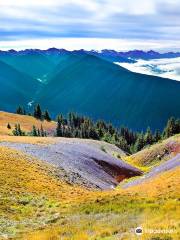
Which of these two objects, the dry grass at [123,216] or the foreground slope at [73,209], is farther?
the foreground slope at [73,209]

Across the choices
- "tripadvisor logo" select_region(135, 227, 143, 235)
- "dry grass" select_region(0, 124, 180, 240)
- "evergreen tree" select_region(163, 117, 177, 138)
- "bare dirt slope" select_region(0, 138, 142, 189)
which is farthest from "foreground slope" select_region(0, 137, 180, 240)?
"evergreen tree" select_region(163, 117, 177, 138)

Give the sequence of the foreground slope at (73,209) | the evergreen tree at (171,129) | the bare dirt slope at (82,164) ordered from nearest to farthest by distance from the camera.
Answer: the foreground slope at (73,209)
the bare dirt slope at (82,164)
the evergreen tree at (171,129)

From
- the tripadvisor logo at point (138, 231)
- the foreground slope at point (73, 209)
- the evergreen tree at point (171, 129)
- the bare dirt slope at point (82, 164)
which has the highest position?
the tripadvisor logo at point (138, 231)

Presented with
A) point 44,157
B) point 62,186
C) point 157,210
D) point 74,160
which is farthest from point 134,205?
point 74,160

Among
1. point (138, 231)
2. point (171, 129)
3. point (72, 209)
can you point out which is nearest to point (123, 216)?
point (138, 231)

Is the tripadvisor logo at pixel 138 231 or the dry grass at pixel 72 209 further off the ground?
the tripadvisor logo at pixel 138 231

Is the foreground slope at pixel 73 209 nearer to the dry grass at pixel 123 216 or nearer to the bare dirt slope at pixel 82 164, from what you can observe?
the dry grass at pixel 123 216

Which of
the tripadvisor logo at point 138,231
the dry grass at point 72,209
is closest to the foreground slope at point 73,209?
the dry grass at point 72,209

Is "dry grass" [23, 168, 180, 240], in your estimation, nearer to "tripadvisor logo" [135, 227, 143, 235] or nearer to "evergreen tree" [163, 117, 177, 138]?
"tripadvisor logo" [135, 227, 143, 235]
